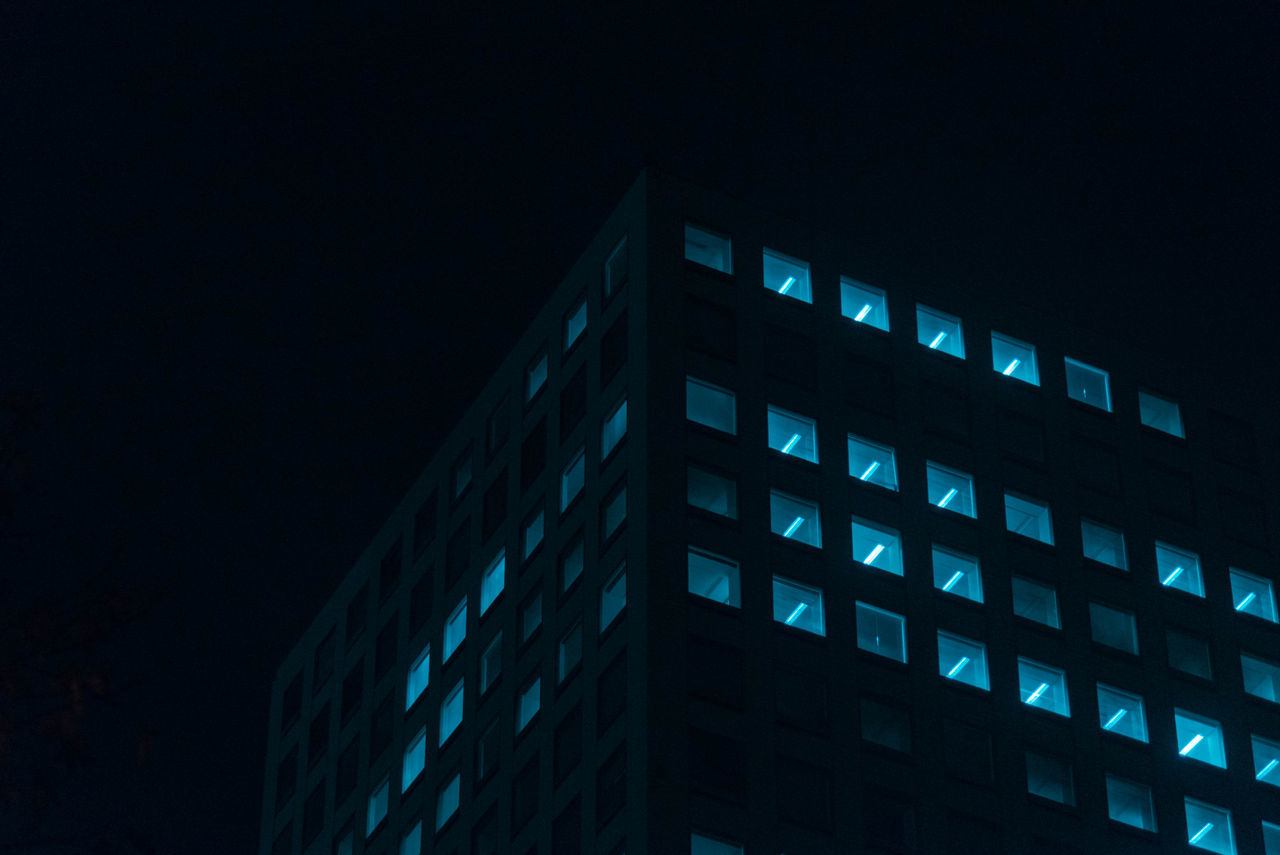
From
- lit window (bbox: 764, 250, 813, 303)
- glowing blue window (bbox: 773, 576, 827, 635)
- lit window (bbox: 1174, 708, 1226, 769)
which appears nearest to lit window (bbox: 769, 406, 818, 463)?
glowing blue window (bbox: 773, 576, 827, 635)

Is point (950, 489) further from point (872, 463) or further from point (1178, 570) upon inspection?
point (1178, 570)

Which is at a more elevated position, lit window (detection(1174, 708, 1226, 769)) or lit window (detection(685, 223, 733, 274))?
lit window (detection(685, 223, 733, 274))

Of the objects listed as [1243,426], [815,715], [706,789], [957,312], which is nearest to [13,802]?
[706,789]

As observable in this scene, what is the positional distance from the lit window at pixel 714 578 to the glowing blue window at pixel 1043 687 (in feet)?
36.5

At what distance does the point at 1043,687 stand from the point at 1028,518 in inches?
273

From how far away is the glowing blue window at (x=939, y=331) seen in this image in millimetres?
70125

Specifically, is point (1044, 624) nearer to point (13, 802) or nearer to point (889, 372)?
point (889, 372)

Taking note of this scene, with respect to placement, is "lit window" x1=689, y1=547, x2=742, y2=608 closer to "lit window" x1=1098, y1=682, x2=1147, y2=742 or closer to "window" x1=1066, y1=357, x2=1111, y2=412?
"lit window" x1=1098, y1=682, x2=1147, y2=742

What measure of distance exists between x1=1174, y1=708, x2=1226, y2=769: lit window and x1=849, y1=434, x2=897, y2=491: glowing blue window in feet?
41.7

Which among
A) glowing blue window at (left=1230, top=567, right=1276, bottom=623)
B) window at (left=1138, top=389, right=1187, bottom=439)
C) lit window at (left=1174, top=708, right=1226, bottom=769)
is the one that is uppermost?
window at (left=1138, top=389, right=1187, bottom=439)

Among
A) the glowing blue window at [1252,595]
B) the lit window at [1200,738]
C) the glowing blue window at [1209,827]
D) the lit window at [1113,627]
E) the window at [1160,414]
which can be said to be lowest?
the glowing blue window at [1209,827]

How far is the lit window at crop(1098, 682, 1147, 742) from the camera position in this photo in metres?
64.2

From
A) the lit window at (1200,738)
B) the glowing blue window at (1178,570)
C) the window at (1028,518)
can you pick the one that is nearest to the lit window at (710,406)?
the window at (1028,518)

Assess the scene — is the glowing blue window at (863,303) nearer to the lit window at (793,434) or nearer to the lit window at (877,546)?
the lit window at (793,434)
